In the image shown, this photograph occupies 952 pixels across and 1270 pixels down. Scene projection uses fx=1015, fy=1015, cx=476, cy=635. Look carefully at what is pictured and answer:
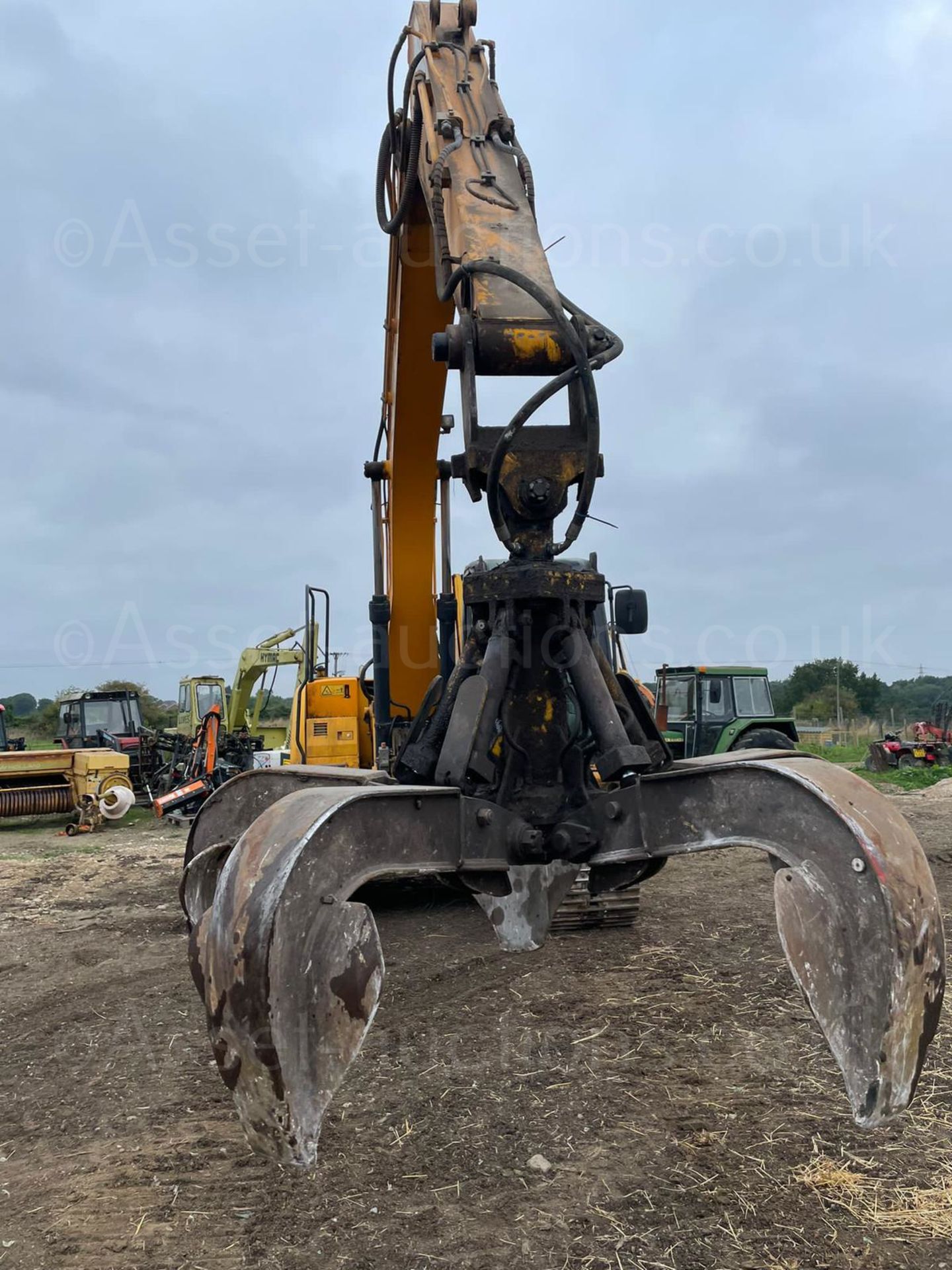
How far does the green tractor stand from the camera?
45.6 ft

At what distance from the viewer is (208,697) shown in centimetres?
1936

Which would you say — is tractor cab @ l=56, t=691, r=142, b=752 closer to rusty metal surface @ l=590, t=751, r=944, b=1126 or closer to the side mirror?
the side mirror

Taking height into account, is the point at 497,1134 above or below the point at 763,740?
below

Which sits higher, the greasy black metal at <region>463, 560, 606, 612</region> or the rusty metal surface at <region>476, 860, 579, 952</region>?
the greasy black metal at <region>463, 560, 606, 612</region>

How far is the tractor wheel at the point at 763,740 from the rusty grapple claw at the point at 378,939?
1061cm

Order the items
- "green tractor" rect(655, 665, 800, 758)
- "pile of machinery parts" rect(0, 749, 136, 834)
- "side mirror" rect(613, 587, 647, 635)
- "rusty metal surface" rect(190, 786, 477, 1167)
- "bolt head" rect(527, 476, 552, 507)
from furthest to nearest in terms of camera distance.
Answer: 1. "green tractor" rect(655, 665, 800, 758)
2. "pile of machinery parts" rect(0, 749, 136, 834)
3. "side mirror" rect(613, 587, 647, 635)
4. "bolt head" rect(527, 476, 552, 507)
5. "rusty metal surface" rect(190, 786, 477, 1167)

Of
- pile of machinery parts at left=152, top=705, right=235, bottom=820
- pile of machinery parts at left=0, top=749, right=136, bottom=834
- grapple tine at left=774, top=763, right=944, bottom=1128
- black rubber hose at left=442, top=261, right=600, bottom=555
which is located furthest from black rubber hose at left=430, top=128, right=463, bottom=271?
pile of machinery parts at left=0, top=749, right=136, bottom=834

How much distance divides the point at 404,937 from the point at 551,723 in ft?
11.7

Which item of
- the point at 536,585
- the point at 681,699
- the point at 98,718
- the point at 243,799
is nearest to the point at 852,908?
the point at 536,585

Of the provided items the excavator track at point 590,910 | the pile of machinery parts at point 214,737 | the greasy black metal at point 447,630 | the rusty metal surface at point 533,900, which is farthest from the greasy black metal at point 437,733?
the pile of machinery parts at point 214,737

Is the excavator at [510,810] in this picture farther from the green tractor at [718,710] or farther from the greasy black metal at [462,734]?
the green tractor at [718,710]

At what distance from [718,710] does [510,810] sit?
11.7 m

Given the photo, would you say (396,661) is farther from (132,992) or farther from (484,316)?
(484,316)

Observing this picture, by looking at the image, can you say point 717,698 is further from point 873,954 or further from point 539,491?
point 873,954
